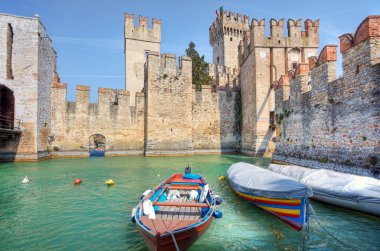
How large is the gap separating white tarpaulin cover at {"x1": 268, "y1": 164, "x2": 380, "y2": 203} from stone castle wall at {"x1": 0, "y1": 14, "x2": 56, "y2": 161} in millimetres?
18678

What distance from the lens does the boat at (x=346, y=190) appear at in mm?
6223

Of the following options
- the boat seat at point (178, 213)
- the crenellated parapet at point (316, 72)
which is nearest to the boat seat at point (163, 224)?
the boat seat at point (178, 213)

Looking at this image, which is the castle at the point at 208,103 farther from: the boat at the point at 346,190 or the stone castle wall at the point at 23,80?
the boat at the point at 346,190

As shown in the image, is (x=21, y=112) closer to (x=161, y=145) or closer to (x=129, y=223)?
(x=161, y=145)

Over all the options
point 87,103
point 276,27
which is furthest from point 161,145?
point 276,27

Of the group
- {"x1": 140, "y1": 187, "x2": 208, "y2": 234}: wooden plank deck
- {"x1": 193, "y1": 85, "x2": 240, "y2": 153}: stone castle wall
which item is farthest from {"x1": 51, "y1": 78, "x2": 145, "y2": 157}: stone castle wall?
{"x1": 140, "y1": 187, "x2": 208, "y2": 234}: wooden plank deck

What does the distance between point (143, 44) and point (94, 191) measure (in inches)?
1092

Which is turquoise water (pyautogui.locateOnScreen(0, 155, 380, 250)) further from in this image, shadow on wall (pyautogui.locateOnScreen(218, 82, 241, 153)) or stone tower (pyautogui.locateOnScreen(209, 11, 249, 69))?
stone tower (pyautogui.locateOnScreen(209, 11, 249, 69))

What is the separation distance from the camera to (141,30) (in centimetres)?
3344

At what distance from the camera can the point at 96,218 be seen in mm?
6719

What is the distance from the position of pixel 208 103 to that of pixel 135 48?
1419 cm

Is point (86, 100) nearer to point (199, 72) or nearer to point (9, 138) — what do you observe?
point (9, 138)

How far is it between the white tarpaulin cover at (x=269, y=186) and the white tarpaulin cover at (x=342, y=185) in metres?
1.33

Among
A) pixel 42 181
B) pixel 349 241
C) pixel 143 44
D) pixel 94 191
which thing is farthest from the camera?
pixel 143 44
